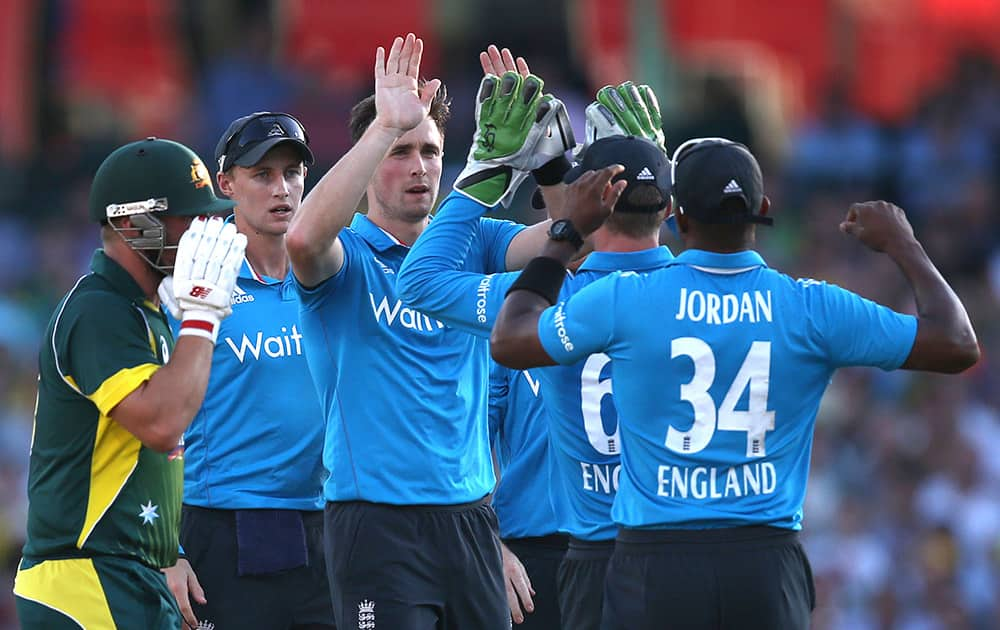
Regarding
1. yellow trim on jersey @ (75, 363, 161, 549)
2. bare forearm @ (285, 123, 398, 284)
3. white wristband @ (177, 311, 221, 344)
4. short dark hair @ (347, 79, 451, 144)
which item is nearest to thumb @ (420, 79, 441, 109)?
bare forearm @ (285, 123, 398, 284)

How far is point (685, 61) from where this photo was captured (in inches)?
728

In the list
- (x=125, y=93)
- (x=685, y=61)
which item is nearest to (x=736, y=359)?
(x=685, y=61)

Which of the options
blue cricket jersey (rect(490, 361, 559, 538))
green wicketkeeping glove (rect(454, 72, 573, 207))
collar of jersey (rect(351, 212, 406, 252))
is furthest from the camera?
blue cricket jersey (rect(490, 361, 559, 538))

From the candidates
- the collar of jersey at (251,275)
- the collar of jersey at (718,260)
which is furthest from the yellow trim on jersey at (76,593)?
the collar of jersey at (718,260)

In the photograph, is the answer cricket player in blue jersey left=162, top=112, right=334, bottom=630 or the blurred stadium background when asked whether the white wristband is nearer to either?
cricket player in blue jersey left=162, top=112, right=334, bottom=630

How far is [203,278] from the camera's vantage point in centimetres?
573

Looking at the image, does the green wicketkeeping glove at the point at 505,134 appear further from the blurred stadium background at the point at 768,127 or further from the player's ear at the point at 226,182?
the blurred stadium background at the point at 768,127

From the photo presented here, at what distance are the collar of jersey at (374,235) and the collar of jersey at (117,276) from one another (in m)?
1.13

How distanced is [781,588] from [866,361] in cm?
74

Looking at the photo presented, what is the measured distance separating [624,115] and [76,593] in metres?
2.57

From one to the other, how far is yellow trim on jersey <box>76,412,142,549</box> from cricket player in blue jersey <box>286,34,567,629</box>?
1.00 meters

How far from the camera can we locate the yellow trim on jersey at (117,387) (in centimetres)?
558

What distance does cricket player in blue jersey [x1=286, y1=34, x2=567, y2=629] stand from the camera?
638cm

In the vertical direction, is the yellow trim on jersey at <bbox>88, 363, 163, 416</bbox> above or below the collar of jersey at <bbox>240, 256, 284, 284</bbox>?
below
